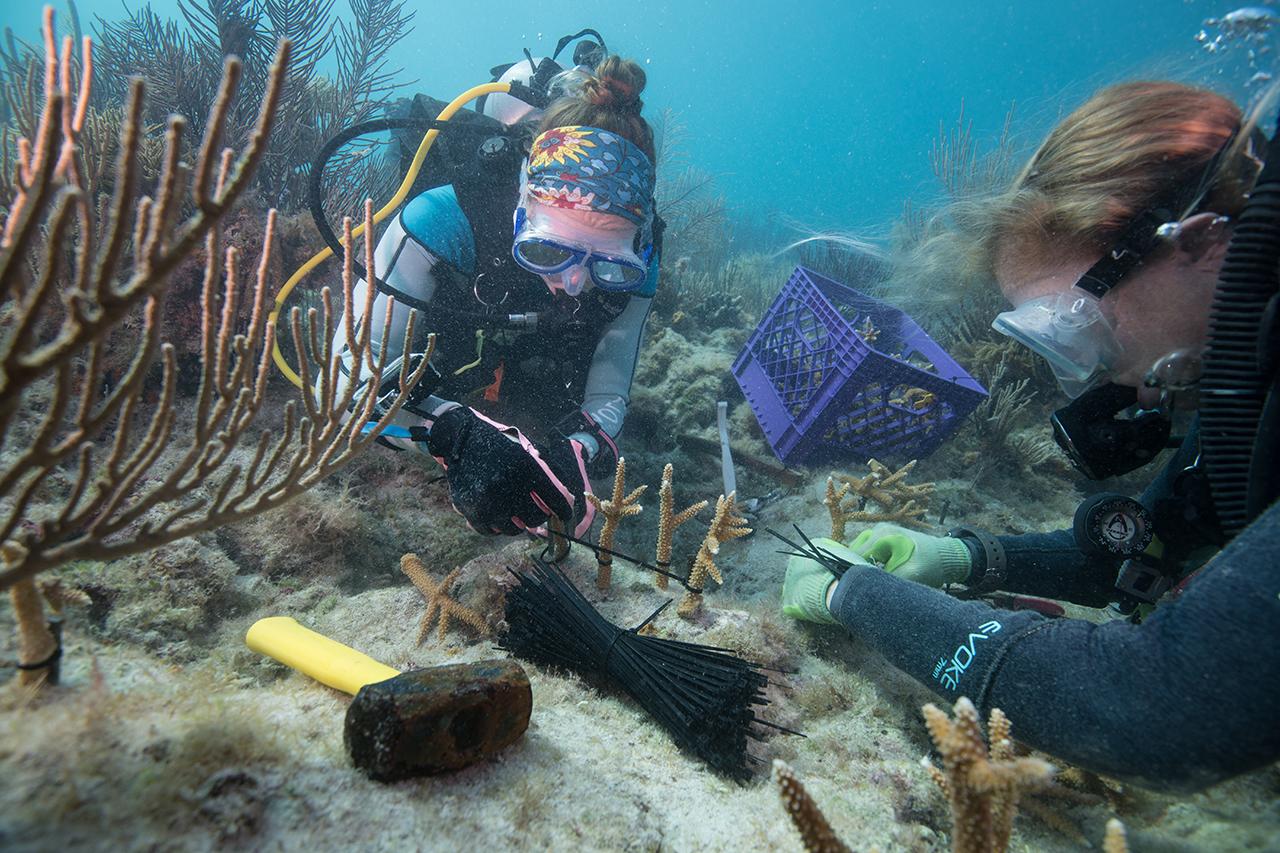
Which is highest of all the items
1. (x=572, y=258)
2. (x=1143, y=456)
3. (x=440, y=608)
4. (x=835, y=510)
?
(x=572, y=258)

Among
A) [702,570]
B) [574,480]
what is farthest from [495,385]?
[702,570]

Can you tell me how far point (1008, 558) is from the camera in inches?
118

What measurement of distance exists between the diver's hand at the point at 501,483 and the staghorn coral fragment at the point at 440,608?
352 mm

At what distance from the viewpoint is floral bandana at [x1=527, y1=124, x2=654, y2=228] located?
10.9ft

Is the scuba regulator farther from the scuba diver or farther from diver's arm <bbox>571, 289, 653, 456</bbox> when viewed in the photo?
the scuba diver

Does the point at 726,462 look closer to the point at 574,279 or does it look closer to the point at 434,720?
the point at 574,279

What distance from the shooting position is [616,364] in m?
4.44

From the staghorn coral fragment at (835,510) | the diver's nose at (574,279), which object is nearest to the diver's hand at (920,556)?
the staghorn coral fragment at (835,510)

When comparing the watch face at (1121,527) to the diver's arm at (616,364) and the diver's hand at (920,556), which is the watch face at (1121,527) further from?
the diver's arm at (616,364)

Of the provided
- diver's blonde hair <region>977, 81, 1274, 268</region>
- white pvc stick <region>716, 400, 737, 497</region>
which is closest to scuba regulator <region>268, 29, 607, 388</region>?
white pvc stick <region>716, 400, 737, 497</region>

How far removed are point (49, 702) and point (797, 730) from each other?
2.19 meters

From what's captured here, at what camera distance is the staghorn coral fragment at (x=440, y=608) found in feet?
8.00

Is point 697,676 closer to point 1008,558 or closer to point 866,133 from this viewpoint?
point 1008,558

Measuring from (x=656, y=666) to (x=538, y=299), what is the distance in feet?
9.88
